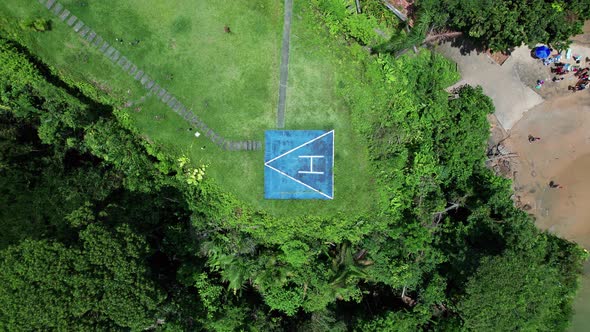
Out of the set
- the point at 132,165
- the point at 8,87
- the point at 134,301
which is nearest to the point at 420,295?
the point at 134,301

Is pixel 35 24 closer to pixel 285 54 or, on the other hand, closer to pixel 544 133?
pixel 285 54

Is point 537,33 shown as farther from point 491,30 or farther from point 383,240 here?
point 383,240

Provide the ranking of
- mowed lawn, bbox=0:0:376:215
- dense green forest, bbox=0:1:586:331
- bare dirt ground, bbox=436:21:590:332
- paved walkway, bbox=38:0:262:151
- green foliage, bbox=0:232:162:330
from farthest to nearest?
bare dirt ground, bbox=436:21:590:332
mowed lawn, bbox=0:0:376:215
paved walkway, bbox=38:0:262:151
dense green forest, bbox=0:1:586:331
green foliage, bbox=0:232:162:330

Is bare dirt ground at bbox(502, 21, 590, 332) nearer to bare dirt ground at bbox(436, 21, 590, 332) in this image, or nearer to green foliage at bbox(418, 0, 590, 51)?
bare dirt ground at bbox(436, 21, 590, 332)

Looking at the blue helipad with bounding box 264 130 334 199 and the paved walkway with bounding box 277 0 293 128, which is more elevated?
the paved walkway with bounding box 277 0 293 128

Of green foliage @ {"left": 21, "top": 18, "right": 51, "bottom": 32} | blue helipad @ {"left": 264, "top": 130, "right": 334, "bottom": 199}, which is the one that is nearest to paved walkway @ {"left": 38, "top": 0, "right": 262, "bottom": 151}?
green foliage @ {"left": 21, "top": 18, "right": 51, "bottom": 32}
